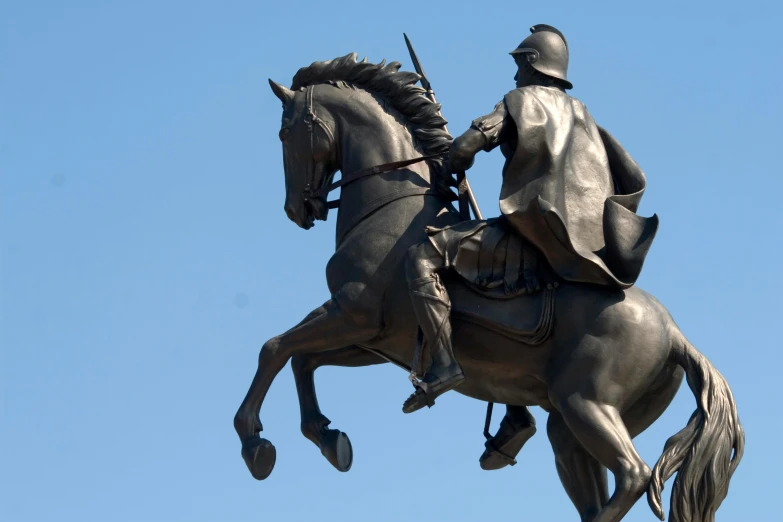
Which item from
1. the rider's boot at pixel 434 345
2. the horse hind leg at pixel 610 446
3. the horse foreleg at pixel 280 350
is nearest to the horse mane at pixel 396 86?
the rider's boot at pixel 434 345

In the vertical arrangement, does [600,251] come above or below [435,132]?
below

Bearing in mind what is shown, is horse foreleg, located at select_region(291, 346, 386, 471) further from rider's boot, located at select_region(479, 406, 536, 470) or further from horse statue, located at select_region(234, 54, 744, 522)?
rider's boot, located at select_region(479, 406, 536, 470)

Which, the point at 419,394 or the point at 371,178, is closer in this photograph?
the point at 419,394

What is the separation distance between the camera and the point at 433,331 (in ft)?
49.0

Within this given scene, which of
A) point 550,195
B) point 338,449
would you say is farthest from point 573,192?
point 338,449

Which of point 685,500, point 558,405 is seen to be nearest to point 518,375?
point 558,405

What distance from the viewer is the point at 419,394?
14883 mm

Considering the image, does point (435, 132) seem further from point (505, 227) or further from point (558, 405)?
point (558, 405)

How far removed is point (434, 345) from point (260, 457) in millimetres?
1801

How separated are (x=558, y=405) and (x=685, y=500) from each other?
119cm

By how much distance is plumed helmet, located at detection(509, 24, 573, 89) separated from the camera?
15742 mm

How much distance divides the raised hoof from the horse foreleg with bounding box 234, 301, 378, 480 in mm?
1457

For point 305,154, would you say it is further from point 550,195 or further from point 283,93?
point 550,195

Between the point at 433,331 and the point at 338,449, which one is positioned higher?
the point at 433,331
